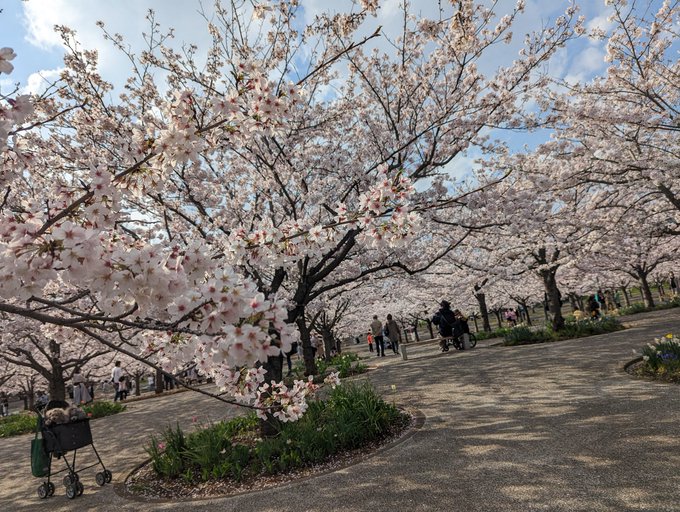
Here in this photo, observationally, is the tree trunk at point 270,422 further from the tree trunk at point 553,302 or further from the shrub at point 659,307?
the shrub at point 659,307

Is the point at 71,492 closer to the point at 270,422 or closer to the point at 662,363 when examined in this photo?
the point at 270,422

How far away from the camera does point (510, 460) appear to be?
4.04m

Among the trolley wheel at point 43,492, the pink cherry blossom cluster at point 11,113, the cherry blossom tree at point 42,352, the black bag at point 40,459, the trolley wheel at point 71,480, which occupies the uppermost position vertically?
the pink cherry blossom cluster at point 11,113

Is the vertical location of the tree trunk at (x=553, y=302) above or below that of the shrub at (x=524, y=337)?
above

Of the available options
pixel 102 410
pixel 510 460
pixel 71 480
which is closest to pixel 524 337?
pixel 510 460

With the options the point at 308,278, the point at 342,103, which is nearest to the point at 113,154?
the point at 308,278

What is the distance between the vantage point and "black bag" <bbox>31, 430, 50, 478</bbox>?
5.36 metres

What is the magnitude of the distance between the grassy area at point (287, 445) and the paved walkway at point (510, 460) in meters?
0.55

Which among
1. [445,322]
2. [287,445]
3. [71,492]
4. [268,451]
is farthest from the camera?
[445,322]

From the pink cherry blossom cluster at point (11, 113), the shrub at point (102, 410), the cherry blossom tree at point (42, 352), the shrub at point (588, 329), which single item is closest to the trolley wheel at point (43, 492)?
the cherry blossom tree at point (42, 352)

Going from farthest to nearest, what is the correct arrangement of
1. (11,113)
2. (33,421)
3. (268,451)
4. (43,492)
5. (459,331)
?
1. (459,331)
2. (33,421)
3. (43,492)
4. (268,451)
5. (11,113)

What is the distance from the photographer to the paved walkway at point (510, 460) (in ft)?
10.9

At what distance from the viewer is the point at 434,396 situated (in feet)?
23.8

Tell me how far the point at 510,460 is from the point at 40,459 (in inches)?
232
